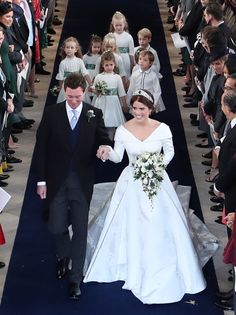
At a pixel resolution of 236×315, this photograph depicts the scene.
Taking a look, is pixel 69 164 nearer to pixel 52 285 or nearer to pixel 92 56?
pixel 52 285

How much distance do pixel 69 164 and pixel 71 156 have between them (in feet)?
0.24

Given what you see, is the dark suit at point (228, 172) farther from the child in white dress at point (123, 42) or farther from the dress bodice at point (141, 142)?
the child in white dress at point (123, 42)

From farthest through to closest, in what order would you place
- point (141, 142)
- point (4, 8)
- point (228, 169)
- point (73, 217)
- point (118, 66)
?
point (118, 66), point (4, 8), point (141, 142), point (73, 217), point (228, 169)

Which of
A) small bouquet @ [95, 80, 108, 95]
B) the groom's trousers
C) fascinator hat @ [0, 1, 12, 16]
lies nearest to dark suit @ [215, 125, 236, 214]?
the groom's trousers

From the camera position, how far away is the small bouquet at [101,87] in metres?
11.7

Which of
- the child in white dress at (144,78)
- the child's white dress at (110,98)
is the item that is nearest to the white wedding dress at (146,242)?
the child's white dress at (110,98)

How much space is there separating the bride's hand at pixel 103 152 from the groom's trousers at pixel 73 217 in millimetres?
296

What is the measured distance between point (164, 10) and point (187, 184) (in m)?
9.19

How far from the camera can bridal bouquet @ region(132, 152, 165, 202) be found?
8336 millimetres

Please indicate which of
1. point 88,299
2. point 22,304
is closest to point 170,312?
point 88,299

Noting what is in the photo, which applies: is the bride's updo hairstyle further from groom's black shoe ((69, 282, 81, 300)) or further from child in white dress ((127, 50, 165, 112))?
child in white dress ((127, 50, 165, 112))

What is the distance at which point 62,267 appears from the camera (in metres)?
8.84

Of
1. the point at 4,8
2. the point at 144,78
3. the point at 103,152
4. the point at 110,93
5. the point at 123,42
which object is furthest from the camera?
the point at 123,42

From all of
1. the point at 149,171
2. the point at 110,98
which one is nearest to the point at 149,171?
the point at 149,171
